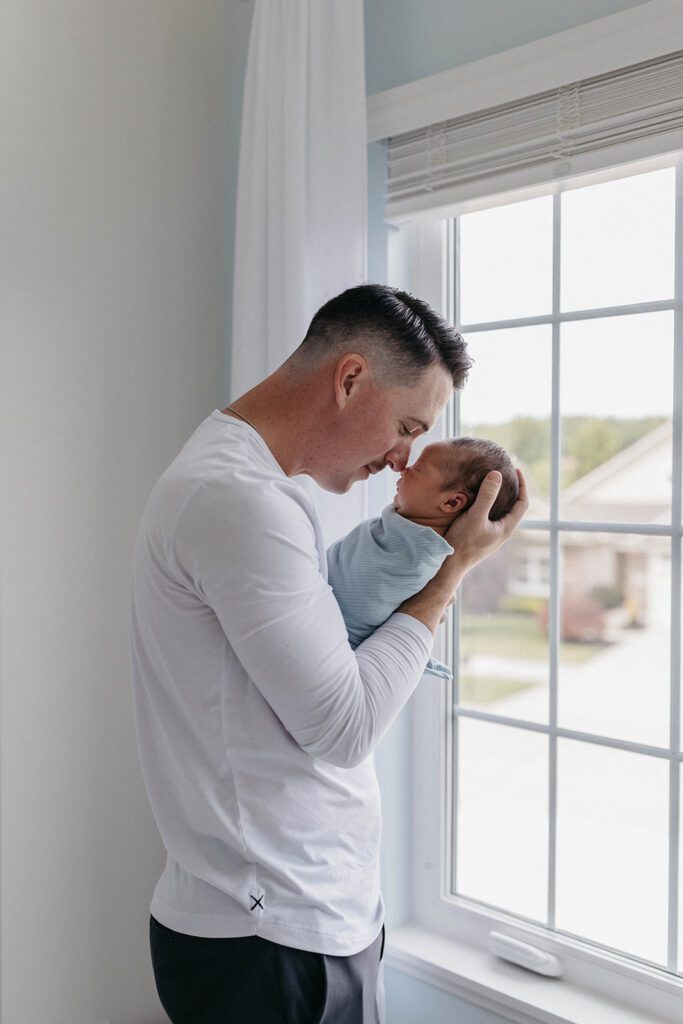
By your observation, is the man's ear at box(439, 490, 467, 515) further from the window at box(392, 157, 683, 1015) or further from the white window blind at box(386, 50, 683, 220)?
the white window blind at box(386, 50, 683, 220)

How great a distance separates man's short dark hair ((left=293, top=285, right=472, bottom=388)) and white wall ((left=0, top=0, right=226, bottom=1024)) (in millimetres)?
852

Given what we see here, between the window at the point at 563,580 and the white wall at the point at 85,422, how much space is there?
1.91ft

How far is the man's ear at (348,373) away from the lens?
1.04 metres

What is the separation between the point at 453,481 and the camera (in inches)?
48.4

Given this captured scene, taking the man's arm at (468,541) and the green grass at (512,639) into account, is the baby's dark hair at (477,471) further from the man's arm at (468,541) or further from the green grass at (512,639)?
the green grass at (512,639)

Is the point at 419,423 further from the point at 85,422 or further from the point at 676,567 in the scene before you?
the point at 85,422

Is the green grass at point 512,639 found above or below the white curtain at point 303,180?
below

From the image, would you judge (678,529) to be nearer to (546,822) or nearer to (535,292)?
(535,292)

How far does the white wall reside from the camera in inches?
66.6

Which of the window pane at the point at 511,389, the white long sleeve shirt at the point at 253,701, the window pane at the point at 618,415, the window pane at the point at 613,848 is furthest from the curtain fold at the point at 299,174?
the window pane at the point at 613,848

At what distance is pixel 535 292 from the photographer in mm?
1699

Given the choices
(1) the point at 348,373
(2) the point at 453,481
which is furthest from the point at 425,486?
(1) the point at 348,373

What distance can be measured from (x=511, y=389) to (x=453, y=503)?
60cm

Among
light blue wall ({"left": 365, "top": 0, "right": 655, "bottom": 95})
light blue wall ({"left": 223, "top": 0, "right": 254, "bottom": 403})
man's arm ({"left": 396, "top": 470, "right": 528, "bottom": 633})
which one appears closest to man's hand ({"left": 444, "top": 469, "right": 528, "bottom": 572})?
man's arm ({"left": 396, "top": 470, "right": 528, "bottom": 633})
